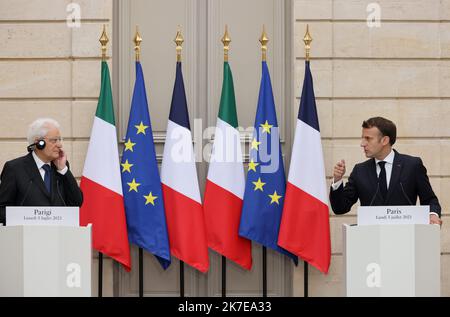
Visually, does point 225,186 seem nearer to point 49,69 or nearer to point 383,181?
point 383,181

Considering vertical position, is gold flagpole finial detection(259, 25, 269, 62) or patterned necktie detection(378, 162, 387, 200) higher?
gold flagpole finial detection(259, 25, 269, 62)

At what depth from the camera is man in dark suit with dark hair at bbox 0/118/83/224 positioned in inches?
207

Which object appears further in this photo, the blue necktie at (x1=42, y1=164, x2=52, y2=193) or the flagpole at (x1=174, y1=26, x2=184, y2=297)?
the flagpole at (x1=174, y1=26, x2=184, y2=297)

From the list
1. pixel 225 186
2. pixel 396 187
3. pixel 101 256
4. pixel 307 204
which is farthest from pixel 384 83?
pixel 101 256

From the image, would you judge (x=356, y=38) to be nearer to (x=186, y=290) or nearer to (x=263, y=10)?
(x=263, y=10)

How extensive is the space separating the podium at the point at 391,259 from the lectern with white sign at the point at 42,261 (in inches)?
69.3

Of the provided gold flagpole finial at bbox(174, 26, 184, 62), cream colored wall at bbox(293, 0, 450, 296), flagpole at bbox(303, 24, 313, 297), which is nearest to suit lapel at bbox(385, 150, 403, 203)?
cream colored wall at bbox(293, 0, 450, 296)

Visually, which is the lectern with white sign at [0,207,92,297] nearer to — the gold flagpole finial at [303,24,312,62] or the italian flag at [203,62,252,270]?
the italian flag at [203,62,252,270]

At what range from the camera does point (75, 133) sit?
6.78m

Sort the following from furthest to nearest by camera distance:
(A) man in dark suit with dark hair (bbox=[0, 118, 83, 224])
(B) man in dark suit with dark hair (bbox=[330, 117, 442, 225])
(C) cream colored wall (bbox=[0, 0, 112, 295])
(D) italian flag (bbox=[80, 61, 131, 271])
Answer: (C) cream colored wall (bbox=[0, 0, 112, 295])
(D) italian flag (bbox=[80, 61, 131, 271])
(B) man in dark suit with dark hair (bbox=[330, 117, 442, 225])
(A) man in dark suit with dark hair (bbox=[0, 118, 83, 224])

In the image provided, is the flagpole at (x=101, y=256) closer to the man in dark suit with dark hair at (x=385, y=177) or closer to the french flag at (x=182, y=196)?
the french flag at (x=182, y=196)

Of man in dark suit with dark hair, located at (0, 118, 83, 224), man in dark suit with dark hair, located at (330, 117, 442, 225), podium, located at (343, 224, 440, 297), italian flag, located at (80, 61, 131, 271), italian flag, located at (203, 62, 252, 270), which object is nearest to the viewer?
podium, located at (343, 224, 440, 297)

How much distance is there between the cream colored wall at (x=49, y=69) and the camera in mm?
6785

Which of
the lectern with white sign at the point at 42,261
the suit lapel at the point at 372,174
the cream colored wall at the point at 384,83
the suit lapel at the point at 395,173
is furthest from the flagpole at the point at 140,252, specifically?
the suit lapel at the point at 395,173
